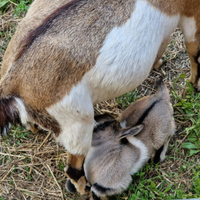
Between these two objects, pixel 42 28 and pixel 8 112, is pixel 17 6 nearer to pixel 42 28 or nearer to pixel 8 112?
pixel 42 28

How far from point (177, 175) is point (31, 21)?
2078 millimetres

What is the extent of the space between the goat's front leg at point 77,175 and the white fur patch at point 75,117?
209 mm

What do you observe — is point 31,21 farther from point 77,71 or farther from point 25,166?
point 25,166

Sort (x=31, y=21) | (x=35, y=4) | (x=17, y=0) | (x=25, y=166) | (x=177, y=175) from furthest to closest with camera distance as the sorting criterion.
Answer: (x=17, y=0) < (x=25, y=166) < (x=177, y=175) < (x=35, y=4) < (x=31, y=21)

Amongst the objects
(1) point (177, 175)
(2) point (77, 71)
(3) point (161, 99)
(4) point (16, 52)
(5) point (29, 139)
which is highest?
(4) point (16, 52)

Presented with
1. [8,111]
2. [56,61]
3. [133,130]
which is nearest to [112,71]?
[56,61]

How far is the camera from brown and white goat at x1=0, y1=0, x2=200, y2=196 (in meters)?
2.20

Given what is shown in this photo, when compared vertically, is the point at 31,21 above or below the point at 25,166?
above

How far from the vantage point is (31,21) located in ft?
7.79

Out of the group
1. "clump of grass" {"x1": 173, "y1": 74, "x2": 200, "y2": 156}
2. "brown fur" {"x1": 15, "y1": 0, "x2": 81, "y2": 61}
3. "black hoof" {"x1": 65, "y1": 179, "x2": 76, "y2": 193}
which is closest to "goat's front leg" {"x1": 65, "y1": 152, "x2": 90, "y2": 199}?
"black hoof" {"x1": 65, "y1": 179, "x2": 76, "y2": 193}

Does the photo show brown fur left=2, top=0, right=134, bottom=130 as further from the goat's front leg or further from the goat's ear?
the goat's ear

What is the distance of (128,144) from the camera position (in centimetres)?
302

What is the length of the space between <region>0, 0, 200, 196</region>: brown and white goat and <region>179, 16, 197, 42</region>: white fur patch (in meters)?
0.32

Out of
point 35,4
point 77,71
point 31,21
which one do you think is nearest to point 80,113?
point 77,71
